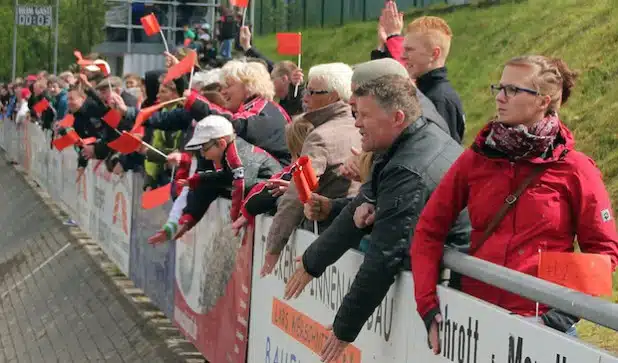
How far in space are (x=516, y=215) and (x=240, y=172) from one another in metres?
4.02

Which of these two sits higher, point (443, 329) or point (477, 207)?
point (477, 207)

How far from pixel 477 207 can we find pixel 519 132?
0.37 metres

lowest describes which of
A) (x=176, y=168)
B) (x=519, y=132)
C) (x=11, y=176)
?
(x=11, y=176)

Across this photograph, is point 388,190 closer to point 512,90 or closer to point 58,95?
point 512,90

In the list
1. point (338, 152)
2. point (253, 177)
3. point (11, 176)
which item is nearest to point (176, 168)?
point (253, 177)

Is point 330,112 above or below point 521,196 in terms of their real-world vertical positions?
above

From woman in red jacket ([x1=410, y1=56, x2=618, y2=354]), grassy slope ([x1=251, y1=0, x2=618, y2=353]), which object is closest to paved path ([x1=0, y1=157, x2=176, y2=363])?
grassy slope ([x1=251, y1=0, x2=618, y2=353])

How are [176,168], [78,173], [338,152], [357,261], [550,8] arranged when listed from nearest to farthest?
[357,261] → [338,152] → [176,168] → [78,173] → [550,8]

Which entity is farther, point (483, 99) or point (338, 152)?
point (483, 99)

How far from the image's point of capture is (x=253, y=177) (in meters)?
8.59

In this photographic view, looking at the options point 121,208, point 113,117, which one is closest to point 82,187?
point 121,208

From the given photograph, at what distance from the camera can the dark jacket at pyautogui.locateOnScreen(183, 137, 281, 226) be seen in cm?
852

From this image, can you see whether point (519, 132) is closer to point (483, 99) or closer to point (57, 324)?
point (57, 324)

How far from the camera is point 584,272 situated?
13.5 feet
